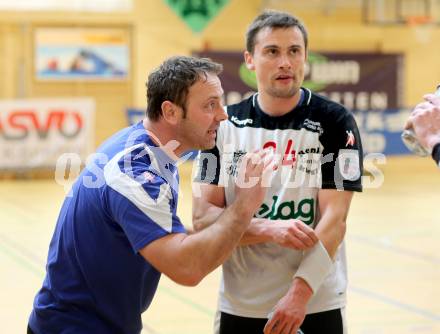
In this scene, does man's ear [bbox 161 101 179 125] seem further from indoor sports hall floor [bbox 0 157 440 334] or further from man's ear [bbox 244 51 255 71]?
indoor sports hall floor [bbox 0 157 440 334]

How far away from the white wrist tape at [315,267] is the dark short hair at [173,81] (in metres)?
0.89

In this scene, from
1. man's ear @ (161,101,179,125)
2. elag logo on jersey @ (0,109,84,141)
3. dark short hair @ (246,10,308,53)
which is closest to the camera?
man's ear @ (161,101,179,125)

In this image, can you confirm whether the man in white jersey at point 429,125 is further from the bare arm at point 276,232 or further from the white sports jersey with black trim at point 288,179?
the white sports jersey with black trim at point 288,179

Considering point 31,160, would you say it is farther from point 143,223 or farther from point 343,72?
point 143,223

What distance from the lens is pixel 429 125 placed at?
2.77 m

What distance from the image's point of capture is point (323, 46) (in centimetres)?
1980

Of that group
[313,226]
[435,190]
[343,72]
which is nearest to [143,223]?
[313,226]

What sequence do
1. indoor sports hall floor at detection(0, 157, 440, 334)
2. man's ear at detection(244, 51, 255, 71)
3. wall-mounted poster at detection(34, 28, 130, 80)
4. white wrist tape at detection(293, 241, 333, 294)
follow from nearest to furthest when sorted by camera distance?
1. white wrist tape at detection(293, 241, 333, 294)
2. man's ear at detection(244, 51, 255, 71)
3. indoor sports hall floor at detection(0, 157, 440, 334)
4. wall-mounted poster at detection(34, 28, 130, 80)

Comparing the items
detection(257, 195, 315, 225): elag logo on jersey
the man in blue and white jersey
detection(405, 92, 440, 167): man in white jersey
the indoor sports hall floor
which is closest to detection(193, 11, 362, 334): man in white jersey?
detection(257, 195, 315, 225): elag logo on jersey

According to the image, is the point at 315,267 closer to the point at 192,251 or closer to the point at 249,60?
the point at 192,251

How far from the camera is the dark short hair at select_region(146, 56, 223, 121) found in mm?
3268

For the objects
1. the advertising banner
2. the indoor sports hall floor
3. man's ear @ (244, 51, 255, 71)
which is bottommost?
the indoor sports hall floor

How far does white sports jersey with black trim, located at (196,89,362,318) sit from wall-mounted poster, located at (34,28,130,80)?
584 inches

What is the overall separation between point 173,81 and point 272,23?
848mm
